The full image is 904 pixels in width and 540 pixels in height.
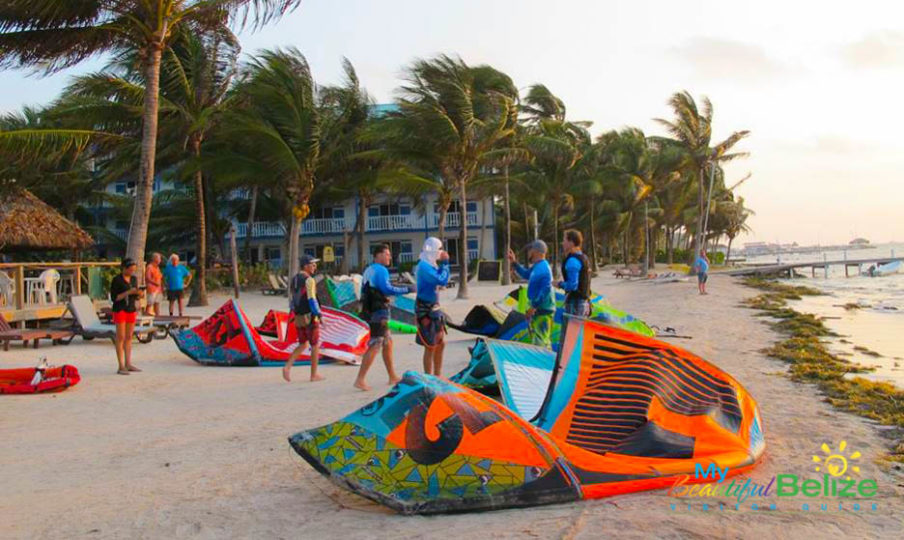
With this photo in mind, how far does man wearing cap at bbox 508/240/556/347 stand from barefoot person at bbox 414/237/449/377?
2.79 feet

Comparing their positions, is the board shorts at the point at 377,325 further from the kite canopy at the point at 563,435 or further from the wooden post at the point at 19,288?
the wooden post at the point at 19,288

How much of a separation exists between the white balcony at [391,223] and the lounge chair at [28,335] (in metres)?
29.5

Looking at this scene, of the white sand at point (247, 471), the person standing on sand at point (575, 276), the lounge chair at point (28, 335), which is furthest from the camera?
the lounge chair at point (28, 335)

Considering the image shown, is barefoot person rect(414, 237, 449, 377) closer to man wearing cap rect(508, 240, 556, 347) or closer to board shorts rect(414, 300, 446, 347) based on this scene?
board shorts rect(414, 300, 446, 347)

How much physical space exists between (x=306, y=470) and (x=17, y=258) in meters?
27.6

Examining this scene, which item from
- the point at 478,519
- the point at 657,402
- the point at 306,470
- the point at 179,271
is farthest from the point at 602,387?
the point at 179,271

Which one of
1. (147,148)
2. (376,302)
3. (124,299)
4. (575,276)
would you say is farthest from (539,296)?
(147,148)

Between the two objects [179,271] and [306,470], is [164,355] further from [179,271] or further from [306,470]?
[306,470]

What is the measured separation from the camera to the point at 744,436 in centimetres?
483

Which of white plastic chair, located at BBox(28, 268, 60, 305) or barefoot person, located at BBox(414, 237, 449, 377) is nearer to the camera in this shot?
barefoot person, located at BBox(414, 237, 449, 377)

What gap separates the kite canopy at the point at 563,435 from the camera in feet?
13.0

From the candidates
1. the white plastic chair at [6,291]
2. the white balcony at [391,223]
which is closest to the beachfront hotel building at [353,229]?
the white balcony at [391,223]

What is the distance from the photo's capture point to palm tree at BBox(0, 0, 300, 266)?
1343 cm

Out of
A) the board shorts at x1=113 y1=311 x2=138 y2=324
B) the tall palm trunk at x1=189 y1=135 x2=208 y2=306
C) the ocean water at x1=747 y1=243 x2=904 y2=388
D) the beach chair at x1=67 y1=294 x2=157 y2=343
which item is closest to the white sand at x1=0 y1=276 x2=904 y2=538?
the board shorts at x1=113 y1=311 x2=138 y2=324
